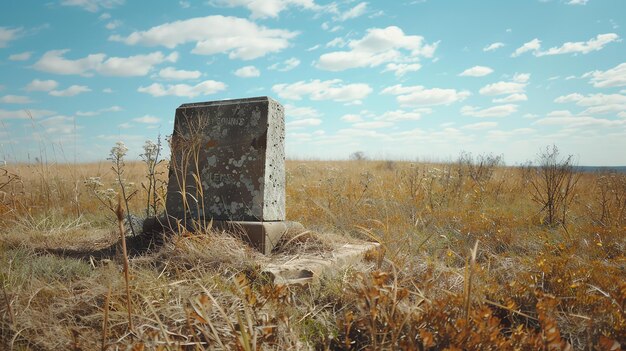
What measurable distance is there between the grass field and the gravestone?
485mm

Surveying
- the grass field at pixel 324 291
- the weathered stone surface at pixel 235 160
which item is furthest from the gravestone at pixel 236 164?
the grass field at pixel 324 291

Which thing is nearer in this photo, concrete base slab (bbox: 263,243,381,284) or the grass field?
the grass field

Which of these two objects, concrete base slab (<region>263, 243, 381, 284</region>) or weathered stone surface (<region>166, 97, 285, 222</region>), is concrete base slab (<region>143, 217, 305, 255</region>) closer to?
weathered stone surface (<region>166, 97, 285, 222</region>)

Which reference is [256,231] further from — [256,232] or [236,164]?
[236,164]

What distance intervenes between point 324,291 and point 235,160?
6.12 feet

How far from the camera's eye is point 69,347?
2330 millimetres

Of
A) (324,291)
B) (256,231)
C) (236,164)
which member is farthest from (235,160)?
(324,291)

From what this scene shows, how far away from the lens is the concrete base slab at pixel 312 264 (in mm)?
3381

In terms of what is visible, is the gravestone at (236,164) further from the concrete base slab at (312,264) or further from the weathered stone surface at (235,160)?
the concrete base slab at (312,264)

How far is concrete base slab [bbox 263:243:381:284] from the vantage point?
338cm

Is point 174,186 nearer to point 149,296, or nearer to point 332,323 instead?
point 149,296

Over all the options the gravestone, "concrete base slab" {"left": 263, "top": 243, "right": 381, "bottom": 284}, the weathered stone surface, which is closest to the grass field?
"concrete base slab" {"left": 263, "top": 243, "right": 381, "bottom": 284}

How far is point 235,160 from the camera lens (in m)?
4.50

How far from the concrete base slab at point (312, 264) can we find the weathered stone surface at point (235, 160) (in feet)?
2.49
